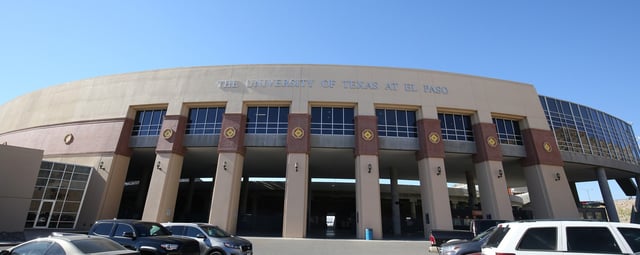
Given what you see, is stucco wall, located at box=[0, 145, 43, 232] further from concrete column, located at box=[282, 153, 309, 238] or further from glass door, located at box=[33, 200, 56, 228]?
concrete column, located at box=[282, 153, 309, 238]

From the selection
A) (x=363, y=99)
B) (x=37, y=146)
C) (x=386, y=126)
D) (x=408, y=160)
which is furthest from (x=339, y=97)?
(x=37, y=146)

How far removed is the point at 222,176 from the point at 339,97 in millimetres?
10612

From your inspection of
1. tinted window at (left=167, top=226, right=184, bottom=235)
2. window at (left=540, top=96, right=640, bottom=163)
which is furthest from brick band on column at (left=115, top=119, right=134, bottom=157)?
window at (left=540, top=96, right=640, bottom=163)

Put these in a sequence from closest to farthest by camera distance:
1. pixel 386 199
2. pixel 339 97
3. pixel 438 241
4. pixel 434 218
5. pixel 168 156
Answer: pixel 438 241 → pixel 434 218 → pixel 168 156 → pixel 339 97 → pixel 386 199

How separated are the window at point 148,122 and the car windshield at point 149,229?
16.3 metres

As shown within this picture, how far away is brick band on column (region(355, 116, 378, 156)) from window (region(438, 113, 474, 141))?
236 inches

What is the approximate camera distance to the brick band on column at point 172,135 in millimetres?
22547

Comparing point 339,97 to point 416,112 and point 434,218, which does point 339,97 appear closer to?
point 416,112

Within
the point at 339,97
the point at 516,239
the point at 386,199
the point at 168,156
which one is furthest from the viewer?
the point at 386,199

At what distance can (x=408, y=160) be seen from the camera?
88.4 feet

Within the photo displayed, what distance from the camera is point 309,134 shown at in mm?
22562

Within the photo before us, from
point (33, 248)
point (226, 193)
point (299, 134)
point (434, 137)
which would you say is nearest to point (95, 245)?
point (33, 248)

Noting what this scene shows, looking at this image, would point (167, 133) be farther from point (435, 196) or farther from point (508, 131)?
point (508, 131)

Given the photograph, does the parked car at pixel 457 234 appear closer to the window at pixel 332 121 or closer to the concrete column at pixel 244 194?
the window at pixel 332 121
